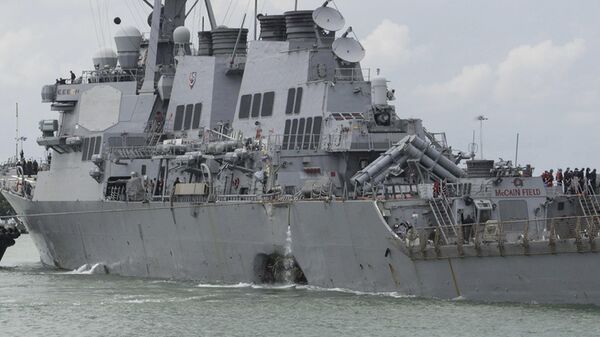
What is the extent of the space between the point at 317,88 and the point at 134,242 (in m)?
8.50

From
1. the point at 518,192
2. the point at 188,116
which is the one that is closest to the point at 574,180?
the point at 518,192

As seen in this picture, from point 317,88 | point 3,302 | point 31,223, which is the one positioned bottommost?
point 3,302

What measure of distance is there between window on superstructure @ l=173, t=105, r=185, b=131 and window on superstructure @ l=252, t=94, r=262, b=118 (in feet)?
13.7

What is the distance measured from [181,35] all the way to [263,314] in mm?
16247

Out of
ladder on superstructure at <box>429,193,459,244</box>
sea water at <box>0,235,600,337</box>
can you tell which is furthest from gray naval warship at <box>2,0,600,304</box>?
sea water at <box>0,235,600,337</box>

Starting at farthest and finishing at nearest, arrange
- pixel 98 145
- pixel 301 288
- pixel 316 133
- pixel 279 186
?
pixel 98 145
pixel 316 133
pixel 279 186
pixel 301 288

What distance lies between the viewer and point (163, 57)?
166ft

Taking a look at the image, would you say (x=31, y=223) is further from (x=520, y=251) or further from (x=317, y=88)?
(x=520, y=251)

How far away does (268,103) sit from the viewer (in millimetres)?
43125

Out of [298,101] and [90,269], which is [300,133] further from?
[90,269]

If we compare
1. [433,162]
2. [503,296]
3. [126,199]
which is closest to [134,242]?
[126,199]

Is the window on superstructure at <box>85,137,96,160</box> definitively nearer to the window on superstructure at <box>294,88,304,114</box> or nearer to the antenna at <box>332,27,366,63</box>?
the window on superstructure at <box>294,88,304,114</box>

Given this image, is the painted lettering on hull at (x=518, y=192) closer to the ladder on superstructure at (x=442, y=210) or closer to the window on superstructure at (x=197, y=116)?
the ladder on superstructure at (x=442, y=210)

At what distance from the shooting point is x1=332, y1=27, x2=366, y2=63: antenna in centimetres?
4100
